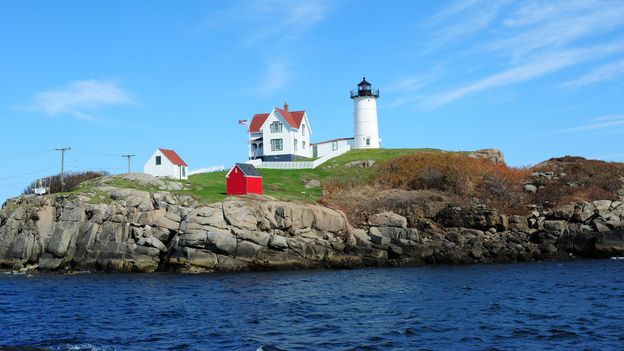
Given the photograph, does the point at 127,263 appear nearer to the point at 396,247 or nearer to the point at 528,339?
the point at 396,247

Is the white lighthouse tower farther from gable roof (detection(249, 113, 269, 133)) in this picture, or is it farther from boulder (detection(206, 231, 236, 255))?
boulder (detection(206, 231, 236, 255))

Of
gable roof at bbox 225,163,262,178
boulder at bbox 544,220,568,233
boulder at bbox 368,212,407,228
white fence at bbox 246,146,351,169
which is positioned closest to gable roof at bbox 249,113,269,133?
white fence at bbox 246,146,351,169

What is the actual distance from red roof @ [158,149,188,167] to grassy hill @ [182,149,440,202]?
2.05 m

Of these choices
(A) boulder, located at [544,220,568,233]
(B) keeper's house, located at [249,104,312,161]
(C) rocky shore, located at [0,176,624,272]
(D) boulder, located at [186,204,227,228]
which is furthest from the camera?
(B) keeper's house, located at [249,104,312,161]

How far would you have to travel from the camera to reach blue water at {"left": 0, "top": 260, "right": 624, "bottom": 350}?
20.0m

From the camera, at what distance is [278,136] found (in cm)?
7494

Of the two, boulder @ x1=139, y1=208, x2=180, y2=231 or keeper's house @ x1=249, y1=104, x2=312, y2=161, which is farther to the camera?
keeper's house @ x1=249, y1=104, x2=312, y2=161

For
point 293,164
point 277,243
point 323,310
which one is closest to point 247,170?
point 277,243

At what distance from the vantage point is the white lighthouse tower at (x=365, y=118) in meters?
80.3

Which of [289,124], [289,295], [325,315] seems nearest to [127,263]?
[289,295]

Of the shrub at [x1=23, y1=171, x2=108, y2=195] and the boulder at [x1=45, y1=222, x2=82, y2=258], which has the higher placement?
the shrub at [x1=23, y1=171, x2=108, y2=195]

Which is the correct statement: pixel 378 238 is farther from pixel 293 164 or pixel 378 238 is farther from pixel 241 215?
pixel 293 164

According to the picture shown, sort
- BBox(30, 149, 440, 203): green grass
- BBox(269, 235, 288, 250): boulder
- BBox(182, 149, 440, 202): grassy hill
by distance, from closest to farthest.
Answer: BBox(269, 235, 288, 250): boulder, BBox(30, 149, 440, 203): green grass, BBox(182, 149, 440, 202): grassy hill

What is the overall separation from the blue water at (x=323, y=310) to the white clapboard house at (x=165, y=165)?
2376 centimetres
